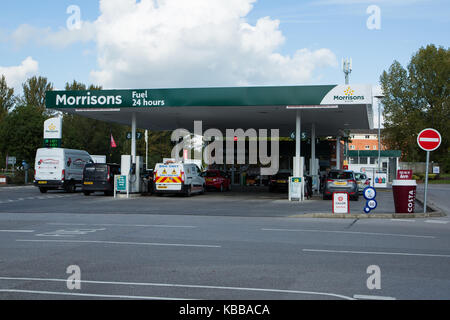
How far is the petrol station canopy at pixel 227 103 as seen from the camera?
963 inches

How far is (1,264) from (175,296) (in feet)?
12.0

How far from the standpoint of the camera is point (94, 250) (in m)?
9.91

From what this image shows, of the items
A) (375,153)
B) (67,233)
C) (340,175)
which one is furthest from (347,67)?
(67,233)

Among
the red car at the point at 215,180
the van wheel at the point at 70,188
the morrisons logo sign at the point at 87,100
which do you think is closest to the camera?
the morrisons logo sign at the point at 87,100

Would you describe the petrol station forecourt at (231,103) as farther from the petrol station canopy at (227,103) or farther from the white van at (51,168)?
the white van at (51,168)

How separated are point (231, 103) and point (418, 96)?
47075 millimetres

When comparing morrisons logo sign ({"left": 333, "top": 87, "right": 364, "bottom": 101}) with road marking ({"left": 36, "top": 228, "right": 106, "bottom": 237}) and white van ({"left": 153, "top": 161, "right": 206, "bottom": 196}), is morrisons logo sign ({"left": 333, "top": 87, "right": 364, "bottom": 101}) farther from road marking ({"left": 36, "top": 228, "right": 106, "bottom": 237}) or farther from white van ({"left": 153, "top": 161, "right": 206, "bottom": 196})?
road marking ({"left": 36, "top": 228, "right": 106, "bottom": 237})

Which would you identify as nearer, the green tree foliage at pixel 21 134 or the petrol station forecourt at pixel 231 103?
the petrol station forecourt at pixel 231 103

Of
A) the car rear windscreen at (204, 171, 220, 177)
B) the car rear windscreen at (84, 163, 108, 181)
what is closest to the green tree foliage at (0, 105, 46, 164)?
the car rear windscreen at (204, 171, 220, 177)

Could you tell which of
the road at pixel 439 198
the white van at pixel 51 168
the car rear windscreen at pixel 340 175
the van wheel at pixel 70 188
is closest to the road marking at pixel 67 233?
the road at pixel 439 198

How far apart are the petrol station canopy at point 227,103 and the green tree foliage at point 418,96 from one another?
3595 cm

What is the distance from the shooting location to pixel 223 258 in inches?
358

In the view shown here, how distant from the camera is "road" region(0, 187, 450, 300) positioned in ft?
21.7
